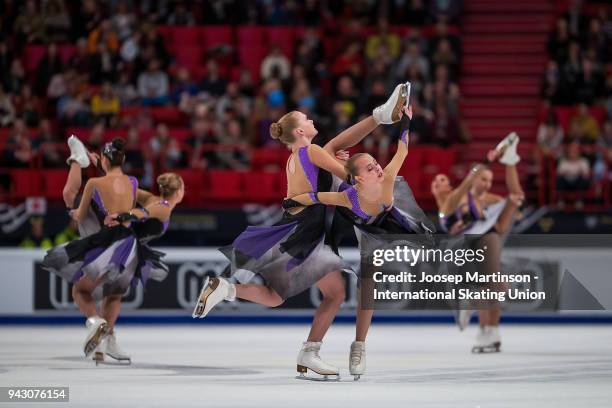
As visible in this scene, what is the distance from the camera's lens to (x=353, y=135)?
7898 millimetres

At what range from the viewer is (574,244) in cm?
1360

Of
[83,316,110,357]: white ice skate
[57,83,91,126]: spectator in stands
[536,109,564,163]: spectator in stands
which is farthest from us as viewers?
[57,83,91,126]: spectator in stands

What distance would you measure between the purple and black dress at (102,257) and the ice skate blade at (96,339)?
1.93ft

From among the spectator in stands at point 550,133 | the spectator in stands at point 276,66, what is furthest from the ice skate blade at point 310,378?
the spectator in stands at point 276,66

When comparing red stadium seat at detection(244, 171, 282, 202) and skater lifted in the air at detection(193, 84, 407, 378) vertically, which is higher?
skater lifted in the air at detection(193, 84, 407, 378)

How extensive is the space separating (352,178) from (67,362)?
2.91m

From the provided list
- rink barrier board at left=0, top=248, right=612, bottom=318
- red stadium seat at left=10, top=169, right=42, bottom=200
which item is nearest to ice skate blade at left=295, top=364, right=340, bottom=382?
rink barrier board at left=0, top=248, right=612, bottom=318

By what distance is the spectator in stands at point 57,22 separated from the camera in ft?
59.4

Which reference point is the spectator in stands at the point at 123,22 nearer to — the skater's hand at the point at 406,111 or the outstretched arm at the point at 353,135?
the outstretched arm at the point at 353,135

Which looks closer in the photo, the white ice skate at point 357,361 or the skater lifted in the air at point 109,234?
the white ice skate at point 357,361

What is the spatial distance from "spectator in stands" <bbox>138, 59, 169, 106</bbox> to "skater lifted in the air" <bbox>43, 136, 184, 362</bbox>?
7995 mm

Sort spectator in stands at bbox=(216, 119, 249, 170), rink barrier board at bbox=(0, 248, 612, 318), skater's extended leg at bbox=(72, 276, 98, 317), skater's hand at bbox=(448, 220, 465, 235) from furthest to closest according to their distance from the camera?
spectator in stands at bbox=(216, 119, 249, 170)
rink barrier board at bbox=(0, 248, 612, 318)
skater's hand at bbox=(448, 220, 465, 235)
skater's extended leg at bbox=(72, 276, 98, 317)

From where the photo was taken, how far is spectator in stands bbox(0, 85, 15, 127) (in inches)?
655

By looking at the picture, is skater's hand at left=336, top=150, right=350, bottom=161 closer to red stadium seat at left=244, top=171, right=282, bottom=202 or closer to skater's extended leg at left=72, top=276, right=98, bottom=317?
skater's extended leg at left=72, top=276, right=98, bottom=317
